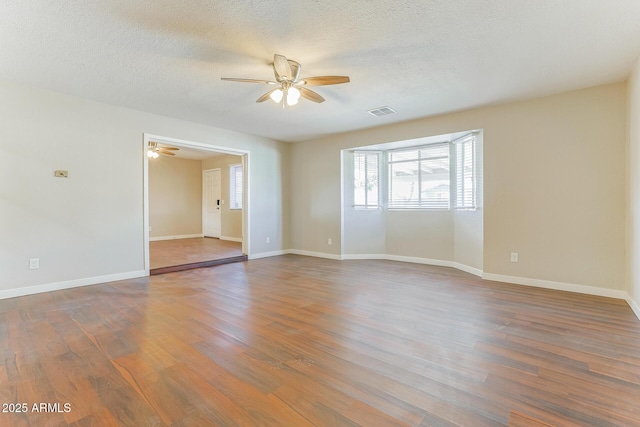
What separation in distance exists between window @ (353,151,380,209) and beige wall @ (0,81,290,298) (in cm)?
337

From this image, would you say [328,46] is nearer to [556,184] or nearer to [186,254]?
[556,184]

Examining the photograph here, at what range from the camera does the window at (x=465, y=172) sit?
4.62m

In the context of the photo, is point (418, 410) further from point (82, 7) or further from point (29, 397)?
point (82, 7)

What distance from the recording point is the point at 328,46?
2.63 meters

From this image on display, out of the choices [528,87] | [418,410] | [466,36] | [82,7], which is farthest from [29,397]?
[528,87]

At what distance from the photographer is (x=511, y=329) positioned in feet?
8.34

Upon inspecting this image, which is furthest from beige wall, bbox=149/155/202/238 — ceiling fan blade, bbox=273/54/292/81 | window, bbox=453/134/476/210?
window, bbox=453/134/476/210

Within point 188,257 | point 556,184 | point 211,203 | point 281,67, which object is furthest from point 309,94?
point 211,203

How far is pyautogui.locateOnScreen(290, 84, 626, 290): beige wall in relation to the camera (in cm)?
346

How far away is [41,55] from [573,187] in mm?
6203

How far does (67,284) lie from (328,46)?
14.7ft

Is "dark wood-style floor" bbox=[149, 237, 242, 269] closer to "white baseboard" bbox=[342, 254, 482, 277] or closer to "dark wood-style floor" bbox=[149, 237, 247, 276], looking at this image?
"dark wood-style floor" bbox=[149, 237, 247, 276]

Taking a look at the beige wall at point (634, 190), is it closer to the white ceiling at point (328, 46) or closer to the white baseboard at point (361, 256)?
the white ceiling at point (328, 46)

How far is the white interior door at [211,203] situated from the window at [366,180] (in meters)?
5.06
